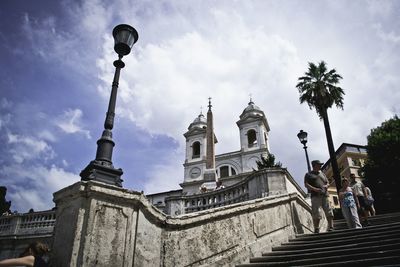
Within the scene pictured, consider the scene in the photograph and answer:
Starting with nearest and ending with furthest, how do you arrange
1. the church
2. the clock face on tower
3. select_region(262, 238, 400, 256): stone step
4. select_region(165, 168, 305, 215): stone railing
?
select_region(262, 238, 400, 256): stone step → select_region(165, 168, 305, 215): stone railing → the church → the clock face on tower

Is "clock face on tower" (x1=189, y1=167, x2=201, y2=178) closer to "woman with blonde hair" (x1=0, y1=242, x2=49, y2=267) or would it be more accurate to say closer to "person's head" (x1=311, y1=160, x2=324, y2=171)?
"person's head" (x1=311, y1=160, x2=324, y2=171)

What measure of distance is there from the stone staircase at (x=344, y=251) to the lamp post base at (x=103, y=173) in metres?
2.73

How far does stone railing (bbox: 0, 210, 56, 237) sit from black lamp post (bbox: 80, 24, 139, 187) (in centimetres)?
1110

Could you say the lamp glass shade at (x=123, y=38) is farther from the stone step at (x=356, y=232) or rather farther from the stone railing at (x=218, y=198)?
the stone step at (x=356, y=232)

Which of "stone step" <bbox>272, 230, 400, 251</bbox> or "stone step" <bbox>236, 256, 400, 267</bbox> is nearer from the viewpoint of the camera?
"stone step" <bbox>236, 256, 400, 267</bbox>

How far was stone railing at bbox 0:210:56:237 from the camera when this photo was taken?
527 inches

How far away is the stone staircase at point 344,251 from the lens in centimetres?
416

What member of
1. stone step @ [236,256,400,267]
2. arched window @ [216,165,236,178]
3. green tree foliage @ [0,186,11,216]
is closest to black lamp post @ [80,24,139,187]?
stone step @ [236,256,400,267]

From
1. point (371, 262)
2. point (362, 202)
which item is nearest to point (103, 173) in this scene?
point (371, 262)

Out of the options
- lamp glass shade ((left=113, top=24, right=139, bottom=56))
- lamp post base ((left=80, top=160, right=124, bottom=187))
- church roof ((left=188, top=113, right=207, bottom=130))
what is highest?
church roof ((left=188, top=113, right=207, bottom=130))

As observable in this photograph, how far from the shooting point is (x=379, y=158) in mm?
23297

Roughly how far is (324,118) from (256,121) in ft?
65.2

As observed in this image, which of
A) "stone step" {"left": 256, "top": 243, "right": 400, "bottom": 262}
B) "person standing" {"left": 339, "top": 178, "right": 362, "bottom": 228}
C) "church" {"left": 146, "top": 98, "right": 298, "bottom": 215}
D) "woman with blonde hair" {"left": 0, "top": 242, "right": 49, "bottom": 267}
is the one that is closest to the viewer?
"woman with blonde hair" {"left": 0, "top": 242, "right": 49, "bottom": 267}

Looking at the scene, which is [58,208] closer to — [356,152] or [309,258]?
[309,258]
